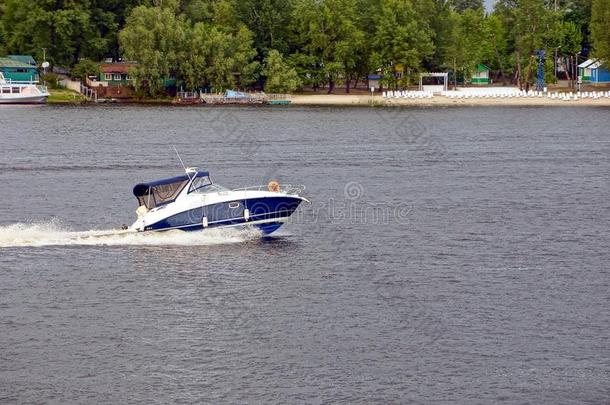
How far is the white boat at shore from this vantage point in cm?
17106

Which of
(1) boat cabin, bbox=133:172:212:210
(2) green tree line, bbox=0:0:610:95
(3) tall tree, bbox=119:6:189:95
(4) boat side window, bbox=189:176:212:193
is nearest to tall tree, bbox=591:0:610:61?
(2) green tree line, bbox=0:0:610:95

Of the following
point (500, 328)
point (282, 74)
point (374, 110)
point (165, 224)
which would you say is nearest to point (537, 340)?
point (500, 328)

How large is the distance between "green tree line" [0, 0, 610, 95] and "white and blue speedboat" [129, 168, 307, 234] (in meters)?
113

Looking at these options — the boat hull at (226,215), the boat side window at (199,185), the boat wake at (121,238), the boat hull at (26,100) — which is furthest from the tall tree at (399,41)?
the boat wake at (121,238)

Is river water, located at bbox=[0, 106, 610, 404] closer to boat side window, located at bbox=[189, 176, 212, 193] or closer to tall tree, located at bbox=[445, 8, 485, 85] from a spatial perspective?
boat side window, located at bbox=[189, 176, 212, 193]

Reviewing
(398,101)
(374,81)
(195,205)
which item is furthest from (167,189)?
(374,81)

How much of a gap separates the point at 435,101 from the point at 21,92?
63470mm

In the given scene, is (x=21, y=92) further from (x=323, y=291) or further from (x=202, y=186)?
(x=323, y=291)

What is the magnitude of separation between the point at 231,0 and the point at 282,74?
19.0 meters

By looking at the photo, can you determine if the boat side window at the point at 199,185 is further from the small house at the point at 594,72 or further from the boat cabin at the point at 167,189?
the small house at the point at 594,72

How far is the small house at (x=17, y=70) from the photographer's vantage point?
568 ft

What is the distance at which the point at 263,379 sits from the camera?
39.1 m

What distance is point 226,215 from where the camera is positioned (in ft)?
188

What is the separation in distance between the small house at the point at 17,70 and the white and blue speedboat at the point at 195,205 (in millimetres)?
122578
